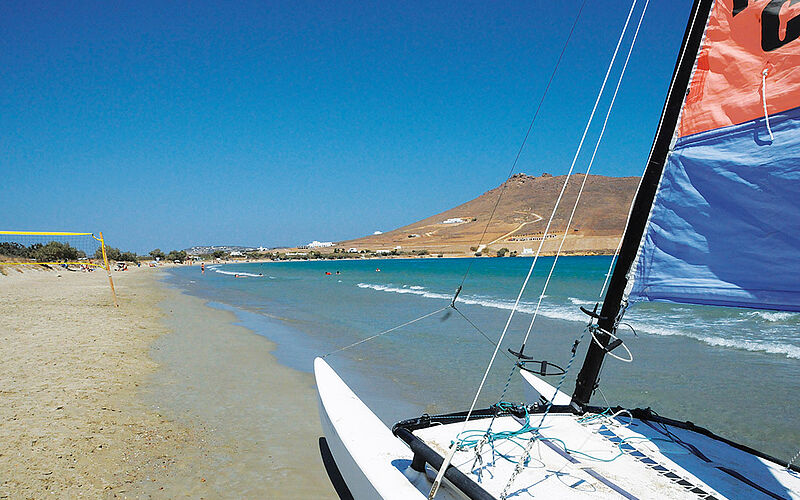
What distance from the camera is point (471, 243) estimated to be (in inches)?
4099

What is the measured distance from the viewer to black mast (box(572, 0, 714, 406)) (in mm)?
3062

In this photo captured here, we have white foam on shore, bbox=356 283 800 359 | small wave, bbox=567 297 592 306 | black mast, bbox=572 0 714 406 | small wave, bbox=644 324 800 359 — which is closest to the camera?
black mast, bbox=572 0 714 406

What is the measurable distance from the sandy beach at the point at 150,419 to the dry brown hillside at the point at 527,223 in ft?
255

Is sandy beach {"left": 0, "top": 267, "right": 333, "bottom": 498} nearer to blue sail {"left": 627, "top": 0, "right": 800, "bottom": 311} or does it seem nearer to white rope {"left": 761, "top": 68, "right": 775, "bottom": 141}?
blue sail {"left": 627, "top": 0, "right": 800, "bottom": 311}

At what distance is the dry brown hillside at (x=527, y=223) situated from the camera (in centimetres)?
8744

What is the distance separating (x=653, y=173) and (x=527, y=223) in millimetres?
101901

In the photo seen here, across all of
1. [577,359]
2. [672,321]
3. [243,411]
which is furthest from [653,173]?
[672,321]

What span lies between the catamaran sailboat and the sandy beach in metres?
1.15

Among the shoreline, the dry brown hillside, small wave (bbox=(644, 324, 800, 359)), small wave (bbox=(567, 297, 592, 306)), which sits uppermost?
the dry brown hillside

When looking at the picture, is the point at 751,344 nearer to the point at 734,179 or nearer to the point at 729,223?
the point at 729,223

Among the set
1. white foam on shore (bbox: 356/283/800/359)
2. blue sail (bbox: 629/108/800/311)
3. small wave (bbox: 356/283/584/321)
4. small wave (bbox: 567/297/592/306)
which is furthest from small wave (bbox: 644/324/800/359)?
blue sail (bbox: 629/108/800/311)

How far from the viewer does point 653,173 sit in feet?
10.5

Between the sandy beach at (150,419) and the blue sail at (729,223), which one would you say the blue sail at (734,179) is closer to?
the blue sail at (729,223)

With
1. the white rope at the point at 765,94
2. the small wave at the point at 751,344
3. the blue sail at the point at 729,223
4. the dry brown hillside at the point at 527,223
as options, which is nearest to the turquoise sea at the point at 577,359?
the small wave at the point at 751,344
